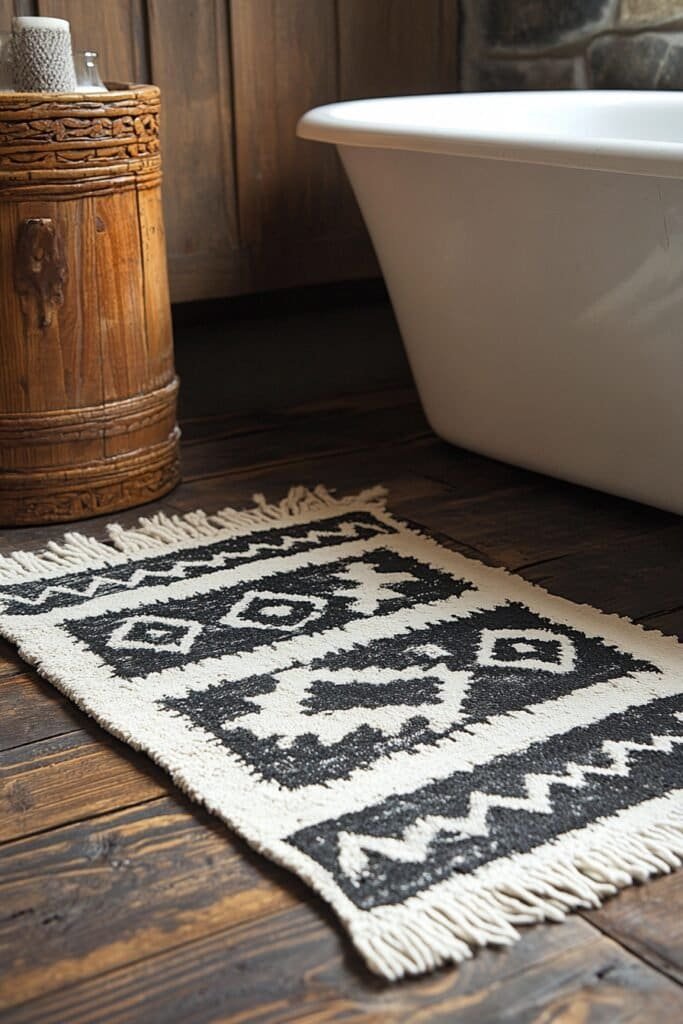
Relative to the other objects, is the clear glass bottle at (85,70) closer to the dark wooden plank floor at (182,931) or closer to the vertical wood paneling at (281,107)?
the vertical wood paneling at (281,107)

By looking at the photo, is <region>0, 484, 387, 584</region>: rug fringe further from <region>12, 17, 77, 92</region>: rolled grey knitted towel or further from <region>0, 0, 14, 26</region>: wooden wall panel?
<region>0, 0, 14, 26</region>: wooden wall panel

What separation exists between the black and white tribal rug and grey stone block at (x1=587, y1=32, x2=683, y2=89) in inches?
41.7

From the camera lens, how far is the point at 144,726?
1310 mm

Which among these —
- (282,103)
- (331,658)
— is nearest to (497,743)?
(331,658)

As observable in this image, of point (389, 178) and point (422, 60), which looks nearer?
point (389, 178)

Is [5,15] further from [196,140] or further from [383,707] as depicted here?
[383,707]

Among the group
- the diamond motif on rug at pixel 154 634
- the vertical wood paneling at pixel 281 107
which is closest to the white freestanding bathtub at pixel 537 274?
the vertical wood paneling at pixel 281 107

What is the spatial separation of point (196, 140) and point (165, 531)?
0.87 metres

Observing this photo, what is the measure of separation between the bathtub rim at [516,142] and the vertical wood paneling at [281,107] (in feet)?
1.22

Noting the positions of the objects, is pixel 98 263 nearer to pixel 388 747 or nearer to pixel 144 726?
pixel 144 726

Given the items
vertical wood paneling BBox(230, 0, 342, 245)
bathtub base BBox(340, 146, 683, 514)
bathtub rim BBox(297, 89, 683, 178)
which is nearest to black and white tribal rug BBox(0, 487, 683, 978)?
bathtub base BBox(340, 146, 683, 514)

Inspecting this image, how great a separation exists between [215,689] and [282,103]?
1.45m

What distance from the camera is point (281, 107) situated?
246 cm

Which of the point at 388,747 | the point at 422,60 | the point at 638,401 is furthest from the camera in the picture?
the point at 422,60
